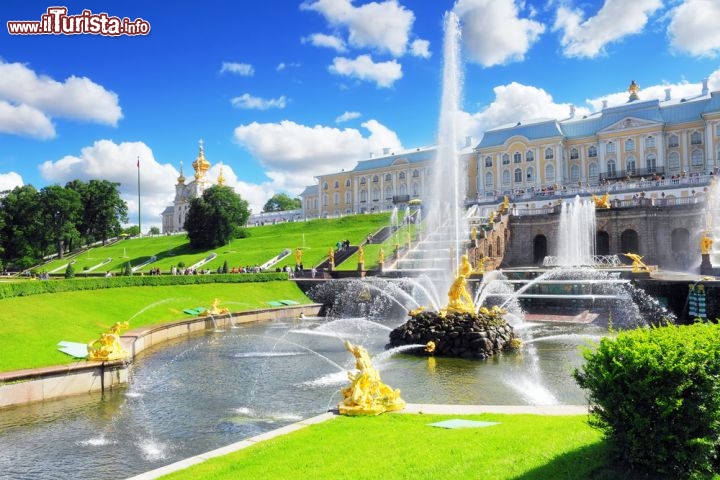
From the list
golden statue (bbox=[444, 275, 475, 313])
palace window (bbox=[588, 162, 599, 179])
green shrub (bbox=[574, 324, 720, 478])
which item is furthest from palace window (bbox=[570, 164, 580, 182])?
green shrub (bbox=[574, 324, 720, 478])

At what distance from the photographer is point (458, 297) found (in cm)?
1912

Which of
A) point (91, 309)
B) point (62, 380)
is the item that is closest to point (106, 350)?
point (62, 380)

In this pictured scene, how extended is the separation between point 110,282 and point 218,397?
18465 mm

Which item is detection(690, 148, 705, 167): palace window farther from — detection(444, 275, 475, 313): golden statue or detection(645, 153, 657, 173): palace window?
detection(444, 275, 475, 313): golden statue

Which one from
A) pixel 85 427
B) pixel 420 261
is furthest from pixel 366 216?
pixel 85 427

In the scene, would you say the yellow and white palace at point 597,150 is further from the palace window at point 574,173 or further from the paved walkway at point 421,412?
the paved walkway at point 421,412

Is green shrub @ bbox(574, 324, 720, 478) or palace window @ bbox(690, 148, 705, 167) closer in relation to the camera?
green shrub @ bbox(574, 324, 720, 478)

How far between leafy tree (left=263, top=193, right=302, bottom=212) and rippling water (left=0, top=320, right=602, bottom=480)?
443 ft

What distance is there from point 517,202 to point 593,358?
5688 centimetres

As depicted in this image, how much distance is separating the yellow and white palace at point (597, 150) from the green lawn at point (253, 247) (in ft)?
53.8

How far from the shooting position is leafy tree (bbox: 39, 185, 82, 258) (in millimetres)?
68688

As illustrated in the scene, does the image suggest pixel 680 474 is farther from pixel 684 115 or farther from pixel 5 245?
pixel 5 245

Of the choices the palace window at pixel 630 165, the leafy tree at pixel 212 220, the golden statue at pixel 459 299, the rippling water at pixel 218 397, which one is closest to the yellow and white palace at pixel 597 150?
the palace window at pixel 630 165

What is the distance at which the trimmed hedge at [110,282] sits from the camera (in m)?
22.0
